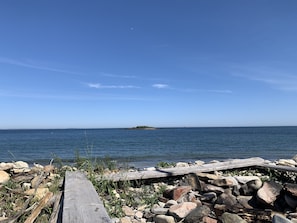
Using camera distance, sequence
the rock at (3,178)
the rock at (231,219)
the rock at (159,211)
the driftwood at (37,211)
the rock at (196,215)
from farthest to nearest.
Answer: the rock at (3,178)
the rock at (159,211)
the rock at (196,215)
the rock at (231,219)
the driftwood at (37,211)

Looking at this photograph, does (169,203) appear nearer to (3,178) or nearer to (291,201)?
(291,201)

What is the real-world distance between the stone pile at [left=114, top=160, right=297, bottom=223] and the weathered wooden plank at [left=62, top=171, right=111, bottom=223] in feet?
2.42

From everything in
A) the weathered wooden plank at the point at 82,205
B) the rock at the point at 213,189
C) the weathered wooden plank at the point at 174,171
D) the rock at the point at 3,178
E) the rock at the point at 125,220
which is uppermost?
the weathered wooden plank at the point at 82,205

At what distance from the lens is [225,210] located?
195 inches

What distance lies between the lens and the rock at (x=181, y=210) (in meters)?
4.54

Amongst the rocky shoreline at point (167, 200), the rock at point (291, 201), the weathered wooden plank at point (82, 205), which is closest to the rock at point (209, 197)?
the rocky shoreline at point (167, 200)

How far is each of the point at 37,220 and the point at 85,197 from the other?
1.01 m

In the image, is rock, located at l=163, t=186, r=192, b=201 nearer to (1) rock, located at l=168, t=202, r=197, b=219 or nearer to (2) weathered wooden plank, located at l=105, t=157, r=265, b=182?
(1) rock, located at l=168, t=202, r=197, b=219

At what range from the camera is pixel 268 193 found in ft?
17.1

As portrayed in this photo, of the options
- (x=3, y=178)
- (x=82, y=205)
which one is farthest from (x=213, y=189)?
(x=3, y=178)

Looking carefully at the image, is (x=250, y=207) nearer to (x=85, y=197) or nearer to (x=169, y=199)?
(x=169, y=199)

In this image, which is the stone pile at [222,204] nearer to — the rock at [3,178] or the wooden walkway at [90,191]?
the wooden walkway at [90,191]

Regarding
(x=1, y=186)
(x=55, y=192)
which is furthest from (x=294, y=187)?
(x=1, y=186)

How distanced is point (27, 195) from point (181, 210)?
9.23 ft
